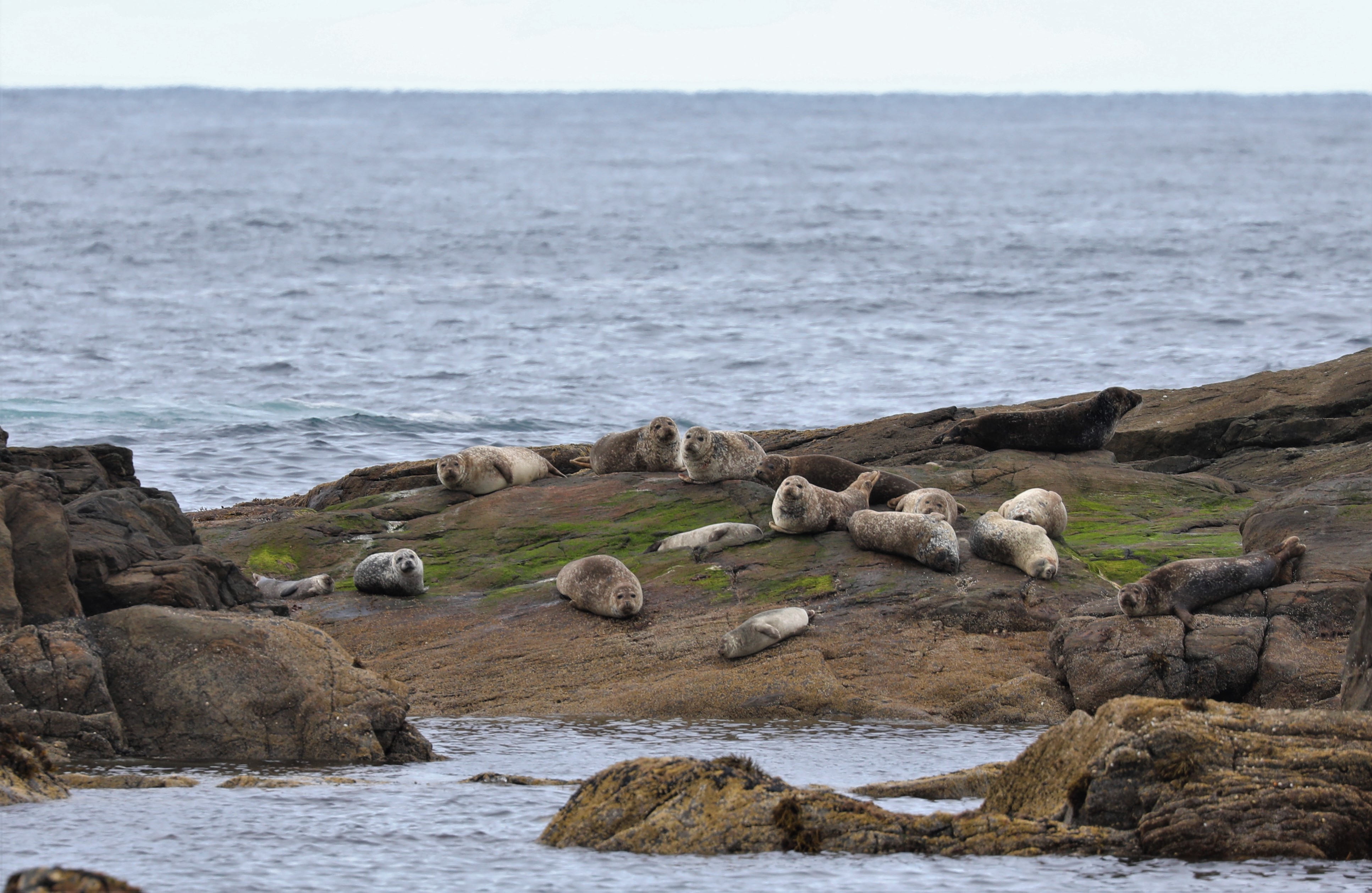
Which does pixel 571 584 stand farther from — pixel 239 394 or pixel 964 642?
pixel 239 394

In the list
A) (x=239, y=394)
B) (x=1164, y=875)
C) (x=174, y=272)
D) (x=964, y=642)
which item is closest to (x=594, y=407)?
(x=239, y=394)

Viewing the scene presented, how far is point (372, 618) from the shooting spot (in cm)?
1084

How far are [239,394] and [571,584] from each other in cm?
1687

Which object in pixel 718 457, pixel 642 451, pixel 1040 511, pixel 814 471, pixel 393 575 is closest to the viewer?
pixel 1040 511

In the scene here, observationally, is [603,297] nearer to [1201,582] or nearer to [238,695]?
[1201,582]

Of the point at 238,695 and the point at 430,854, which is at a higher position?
the point at 430,854

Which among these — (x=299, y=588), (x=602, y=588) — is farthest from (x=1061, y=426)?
(x=299, y=588)

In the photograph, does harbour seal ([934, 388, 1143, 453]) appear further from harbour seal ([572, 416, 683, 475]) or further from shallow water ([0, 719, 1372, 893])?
shallow water ([0, 719, 1372, 893])

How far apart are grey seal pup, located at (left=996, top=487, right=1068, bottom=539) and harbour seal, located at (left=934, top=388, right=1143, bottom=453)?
2.75 m

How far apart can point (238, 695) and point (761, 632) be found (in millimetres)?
3283

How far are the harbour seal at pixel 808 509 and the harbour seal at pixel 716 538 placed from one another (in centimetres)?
20

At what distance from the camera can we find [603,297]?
133 feet

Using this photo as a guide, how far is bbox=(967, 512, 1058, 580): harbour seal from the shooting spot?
1009 centimetres

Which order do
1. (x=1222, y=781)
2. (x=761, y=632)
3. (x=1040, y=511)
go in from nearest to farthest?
1. (x=1222, y=781)
2. (x=761, y=632)
3. (x=1040, y=511)
